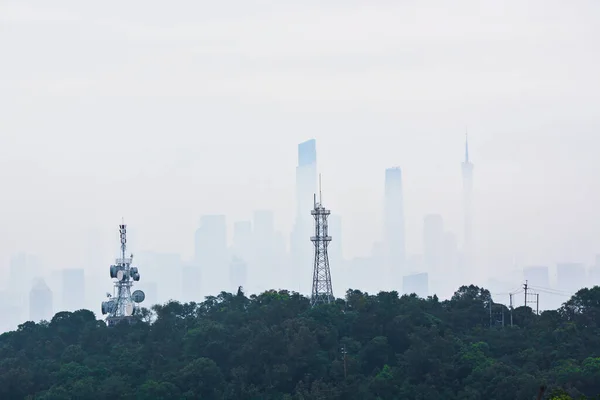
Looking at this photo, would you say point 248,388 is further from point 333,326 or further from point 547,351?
point 547,351

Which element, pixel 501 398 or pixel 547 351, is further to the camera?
pixel 547 351

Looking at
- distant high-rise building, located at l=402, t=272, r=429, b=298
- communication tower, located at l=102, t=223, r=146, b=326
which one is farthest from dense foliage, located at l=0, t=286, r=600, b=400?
distant high-rise building, located at l=402, t=272, r=429, b=298

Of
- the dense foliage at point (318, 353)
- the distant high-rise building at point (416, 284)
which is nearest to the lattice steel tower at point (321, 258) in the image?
the dense foliage at point (318, 353)

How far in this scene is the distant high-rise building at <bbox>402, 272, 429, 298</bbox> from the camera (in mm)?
145550

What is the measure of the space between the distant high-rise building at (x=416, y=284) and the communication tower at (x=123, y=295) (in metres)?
70.4

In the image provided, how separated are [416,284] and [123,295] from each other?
7208cm

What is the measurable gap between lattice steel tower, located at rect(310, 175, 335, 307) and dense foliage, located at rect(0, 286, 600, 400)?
1.34 m

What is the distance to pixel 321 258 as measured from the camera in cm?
7425

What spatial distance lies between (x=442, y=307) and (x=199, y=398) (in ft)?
73.4

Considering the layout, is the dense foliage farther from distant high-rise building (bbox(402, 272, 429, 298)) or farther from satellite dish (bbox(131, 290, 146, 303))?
distant high-rise building (bbox(402, 272, 429, 298))

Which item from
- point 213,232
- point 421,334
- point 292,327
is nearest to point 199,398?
point 292,327

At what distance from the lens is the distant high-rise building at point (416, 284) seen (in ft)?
478

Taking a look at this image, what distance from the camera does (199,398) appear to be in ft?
208

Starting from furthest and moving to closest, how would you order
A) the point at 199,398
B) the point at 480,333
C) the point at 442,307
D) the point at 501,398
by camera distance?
1. the point at 442,307
2. the point at 480,333
3. the point at 199,398
4. the point at 501,398
